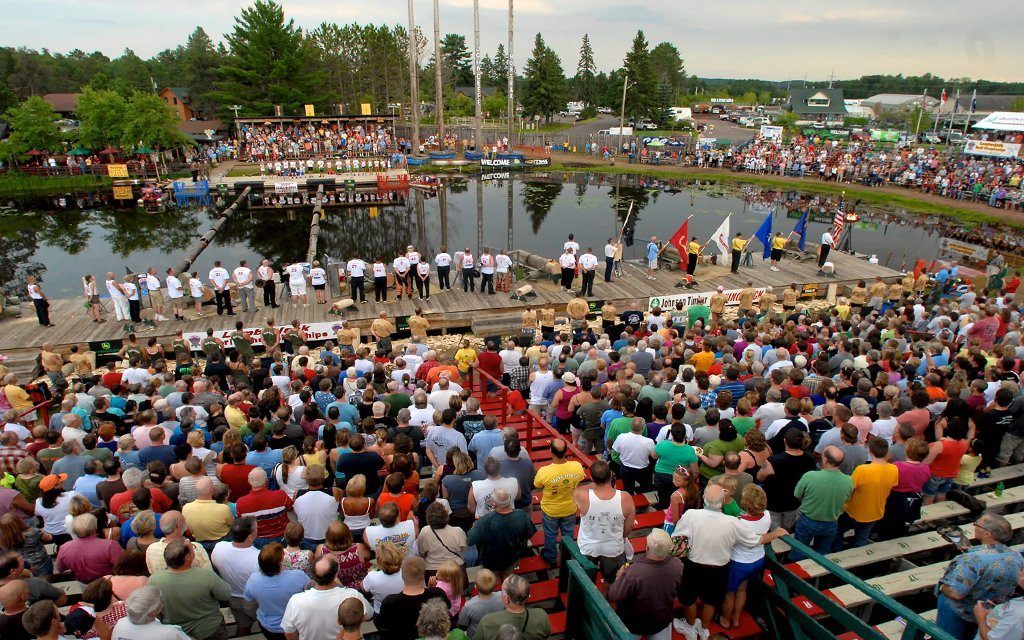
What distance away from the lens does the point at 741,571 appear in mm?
4332

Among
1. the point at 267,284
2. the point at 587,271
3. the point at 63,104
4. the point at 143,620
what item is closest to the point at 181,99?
the point at 63,104

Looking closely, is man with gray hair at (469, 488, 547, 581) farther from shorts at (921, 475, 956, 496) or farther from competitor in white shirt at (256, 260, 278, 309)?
competitor in white shirt at (256, 260, 278, 309)

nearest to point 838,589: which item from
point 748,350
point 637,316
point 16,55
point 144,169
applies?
point 748,350

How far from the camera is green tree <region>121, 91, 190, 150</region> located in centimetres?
4153

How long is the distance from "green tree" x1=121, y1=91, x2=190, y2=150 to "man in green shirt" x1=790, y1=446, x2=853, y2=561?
160 ft

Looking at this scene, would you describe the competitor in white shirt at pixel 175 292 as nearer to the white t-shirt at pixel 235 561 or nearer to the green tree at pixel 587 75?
the white t-shirt at pixel 235 561

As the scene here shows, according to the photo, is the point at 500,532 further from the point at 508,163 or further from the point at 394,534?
the point at 508,163

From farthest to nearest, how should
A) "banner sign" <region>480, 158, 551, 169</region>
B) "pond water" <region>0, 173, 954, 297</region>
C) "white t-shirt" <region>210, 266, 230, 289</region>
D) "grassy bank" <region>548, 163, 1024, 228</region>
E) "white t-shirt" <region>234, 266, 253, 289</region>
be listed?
"banner sign" <region>480, 158, 551, 169</region>
"grassy bank" <region>548, 163, 1024, 228</region>
"pond water" <region>0, 173, 954, 297</region>
"white t-shirt" <region>234, 266, 253, 289</region>
"white t-shirt" <region>210, 266, 230, 289</region>

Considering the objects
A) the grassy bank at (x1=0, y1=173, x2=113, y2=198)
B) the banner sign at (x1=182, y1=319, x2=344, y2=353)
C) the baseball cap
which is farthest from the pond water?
the baseball cap

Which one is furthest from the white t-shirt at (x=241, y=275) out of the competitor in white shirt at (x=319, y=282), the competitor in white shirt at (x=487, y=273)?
the competitor in white shirt at (x=487, y=273)

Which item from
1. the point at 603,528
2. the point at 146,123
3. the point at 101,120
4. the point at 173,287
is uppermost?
the point at 101,120

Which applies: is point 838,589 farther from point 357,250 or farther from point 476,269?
point 357,250

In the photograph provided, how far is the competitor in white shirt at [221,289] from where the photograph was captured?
47.8 ft

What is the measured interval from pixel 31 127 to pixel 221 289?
3994cm
